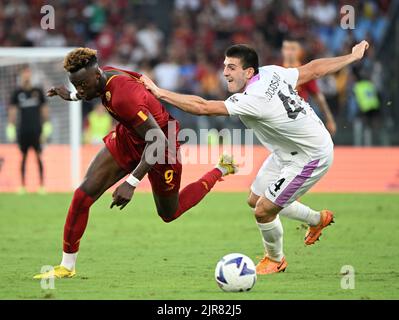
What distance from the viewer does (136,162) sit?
373 inches

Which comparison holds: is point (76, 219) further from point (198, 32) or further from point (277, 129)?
point (198, 32)

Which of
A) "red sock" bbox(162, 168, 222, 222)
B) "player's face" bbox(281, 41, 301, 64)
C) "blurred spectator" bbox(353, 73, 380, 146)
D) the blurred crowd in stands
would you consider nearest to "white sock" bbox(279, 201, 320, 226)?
"red sock" bbox(162, 168, 222, 222)

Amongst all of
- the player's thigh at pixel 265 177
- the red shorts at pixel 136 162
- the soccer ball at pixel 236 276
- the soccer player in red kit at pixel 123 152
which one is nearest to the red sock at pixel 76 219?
the soccer player in red kit at pixel 123 152

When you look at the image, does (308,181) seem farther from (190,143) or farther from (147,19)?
(147,19)

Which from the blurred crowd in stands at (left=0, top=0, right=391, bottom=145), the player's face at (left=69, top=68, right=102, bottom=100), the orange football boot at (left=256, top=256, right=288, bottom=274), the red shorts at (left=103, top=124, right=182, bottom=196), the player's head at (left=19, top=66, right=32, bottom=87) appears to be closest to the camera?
the player's face at (left=69, top=68, right=102, bottom=100)

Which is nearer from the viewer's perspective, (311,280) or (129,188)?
(129,188)

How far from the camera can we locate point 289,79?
9.46 meters

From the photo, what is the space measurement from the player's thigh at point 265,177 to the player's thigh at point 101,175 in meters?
1.47

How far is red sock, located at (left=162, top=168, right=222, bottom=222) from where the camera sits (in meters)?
9.82

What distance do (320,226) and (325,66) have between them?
168cm

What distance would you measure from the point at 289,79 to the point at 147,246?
3450 mm

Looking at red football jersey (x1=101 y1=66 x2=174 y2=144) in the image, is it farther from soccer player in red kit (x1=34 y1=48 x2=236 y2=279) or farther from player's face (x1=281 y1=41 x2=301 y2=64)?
player's face (x1=281 y1=41 x2=301 y2=64)

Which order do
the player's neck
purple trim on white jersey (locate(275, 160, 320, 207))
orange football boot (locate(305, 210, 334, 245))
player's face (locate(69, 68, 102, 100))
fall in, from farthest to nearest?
orange football boot (locate(305, 210, 334, 245)) < purple trim on white jersey (locate(275, 160, 320, 207)) < the player's neck < player's face (locate(69, 68, 102, 100))
